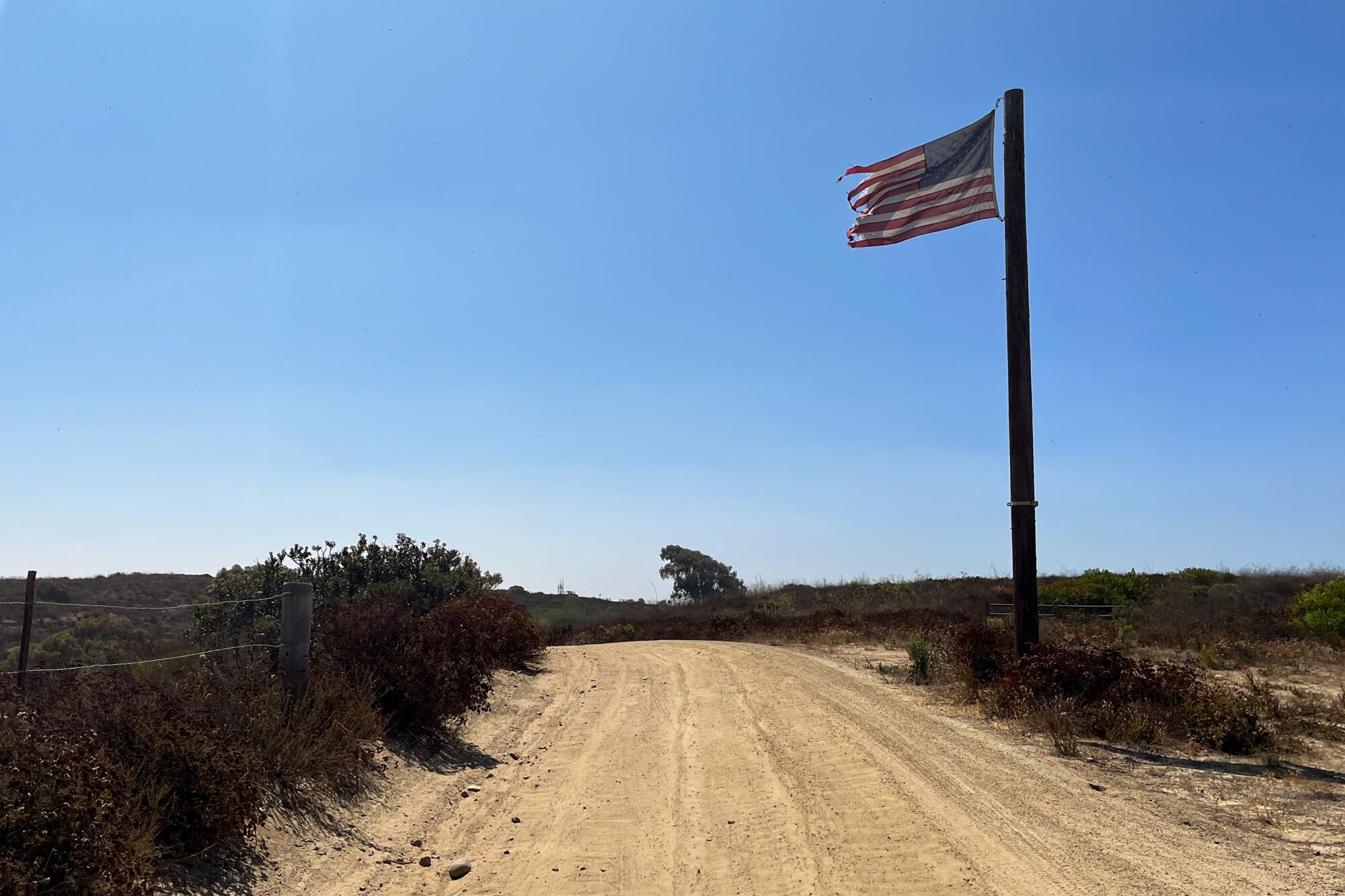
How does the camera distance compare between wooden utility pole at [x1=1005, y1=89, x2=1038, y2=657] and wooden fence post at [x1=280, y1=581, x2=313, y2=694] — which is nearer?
wooden fence post at [x1=280, y1=581, x2=313, y2=694]

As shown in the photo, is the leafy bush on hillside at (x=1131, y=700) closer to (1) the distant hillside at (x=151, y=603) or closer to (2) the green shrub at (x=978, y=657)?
(2) the green shrub at (x=978, y=657)

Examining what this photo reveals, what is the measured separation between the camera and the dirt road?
6.15 meters

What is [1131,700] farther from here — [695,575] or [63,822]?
[695,575]

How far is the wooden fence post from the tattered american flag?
395 inches

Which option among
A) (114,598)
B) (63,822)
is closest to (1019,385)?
(63,822)

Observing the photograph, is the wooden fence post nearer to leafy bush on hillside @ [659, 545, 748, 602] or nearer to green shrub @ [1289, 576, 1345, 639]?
green shrub @ [1289, 576, 1345, 639]

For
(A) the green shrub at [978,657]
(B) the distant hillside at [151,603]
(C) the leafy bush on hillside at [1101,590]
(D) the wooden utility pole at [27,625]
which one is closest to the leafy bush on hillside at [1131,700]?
(A) the green shrub at [978,657]

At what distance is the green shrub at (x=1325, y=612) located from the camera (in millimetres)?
19703

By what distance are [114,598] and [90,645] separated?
27.6m

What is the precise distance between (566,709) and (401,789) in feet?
17.9

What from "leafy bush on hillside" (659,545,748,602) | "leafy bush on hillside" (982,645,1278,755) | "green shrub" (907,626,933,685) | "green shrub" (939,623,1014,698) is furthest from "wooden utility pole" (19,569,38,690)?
"leafy bush on hillside" (659,545,748,602)

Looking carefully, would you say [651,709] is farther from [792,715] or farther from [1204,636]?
[1204,636]

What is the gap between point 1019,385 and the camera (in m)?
13.8

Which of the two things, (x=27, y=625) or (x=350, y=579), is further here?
(x=350, y=579)
